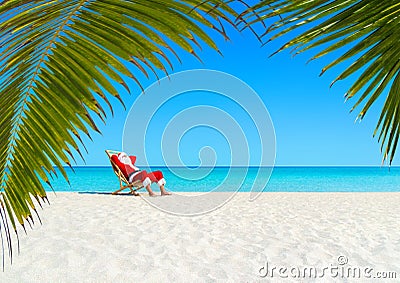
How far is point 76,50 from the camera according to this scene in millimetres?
836

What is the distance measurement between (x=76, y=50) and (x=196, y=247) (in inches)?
116

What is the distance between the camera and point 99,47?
818mm

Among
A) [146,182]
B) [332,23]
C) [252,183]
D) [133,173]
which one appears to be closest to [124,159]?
[133,173]

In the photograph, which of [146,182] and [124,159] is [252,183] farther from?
[146,182]

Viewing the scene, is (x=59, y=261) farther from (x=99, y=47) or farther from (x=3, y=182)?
(x=99, y=47)

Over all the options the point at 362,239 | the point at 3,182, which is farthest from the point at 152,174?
the point at 3,182

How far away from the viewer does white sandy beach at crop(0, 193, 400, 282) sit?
9.31 feet

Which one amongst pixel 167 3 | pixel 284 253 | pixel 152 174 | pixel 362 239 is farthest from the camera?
pixel 152 174

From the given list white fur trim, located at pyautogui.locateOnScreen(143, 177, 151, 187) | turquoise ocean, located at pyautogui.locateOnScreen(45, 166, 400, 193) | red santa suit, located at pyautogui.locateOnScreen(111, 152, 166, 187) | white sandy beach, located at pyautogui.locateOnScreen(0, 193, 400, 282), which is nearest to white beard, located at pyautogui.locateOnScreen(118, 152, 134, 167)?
red santa suit, located at pyautogui.locateOnScreen(111, 152, 166, 187)

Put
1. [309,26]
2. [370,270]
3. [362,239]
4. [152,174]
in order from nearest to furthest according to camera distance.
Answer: [309,26] → [370,270] → [362,239] → [152,174]

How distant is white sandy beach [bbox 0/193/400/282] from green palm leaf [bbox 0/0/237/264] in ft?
6.72

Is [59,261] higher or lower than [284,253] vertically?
higher

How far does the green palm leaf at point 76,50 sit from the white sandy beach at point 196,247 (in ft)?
6.72

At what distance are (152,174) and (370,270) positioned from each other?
5.44m
